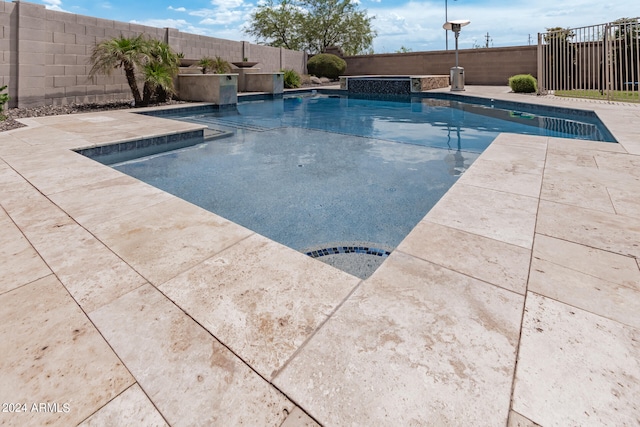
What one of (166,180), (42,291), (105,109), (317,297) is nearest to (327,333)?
(317,297)

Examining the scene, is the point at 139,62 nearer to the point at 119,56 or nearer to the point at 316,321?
the point at 119,56

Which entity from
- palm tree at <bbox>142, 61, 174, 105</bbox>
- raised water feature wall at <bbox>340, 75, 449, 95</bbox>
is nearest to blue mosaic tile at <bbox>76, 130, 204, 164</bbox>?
palm tree at <bbox>142, 61, 174, 105</bbox>

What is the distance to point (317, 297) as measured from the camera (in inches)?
59.6

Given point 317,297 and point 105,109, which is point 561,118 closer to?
point 317,297

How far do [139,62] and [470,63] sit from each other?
48.6ft

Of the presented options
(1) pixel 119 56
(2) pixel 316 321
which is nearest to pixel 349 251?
(2) pixel 316 321

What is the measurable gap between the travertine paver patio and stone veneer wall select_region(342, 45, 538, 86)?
16.2 metres

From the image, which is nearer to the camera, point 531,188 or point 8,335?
point 8,335

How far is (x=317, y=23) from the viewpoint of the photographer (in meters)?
25.7

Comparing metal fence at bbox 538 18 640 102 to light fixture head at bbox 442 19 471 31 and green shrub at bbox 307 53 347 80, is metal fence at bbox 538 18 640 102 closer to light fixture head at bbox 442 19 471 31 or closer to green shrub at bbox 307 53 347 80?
light fixture head at bbox 442 19 471 31

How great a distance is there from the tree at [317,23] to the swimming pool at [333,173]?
21176 millimetres

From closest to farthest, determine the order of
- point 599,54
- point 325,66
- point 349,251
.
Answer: point 349,251, point 599,54, point 325,66

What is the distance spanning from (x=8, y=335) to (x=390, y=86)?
1441 cm

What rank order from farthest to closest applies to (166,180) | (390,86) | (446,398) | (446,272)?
(390,86) < (166,180) < (446,272) < (446,398)
